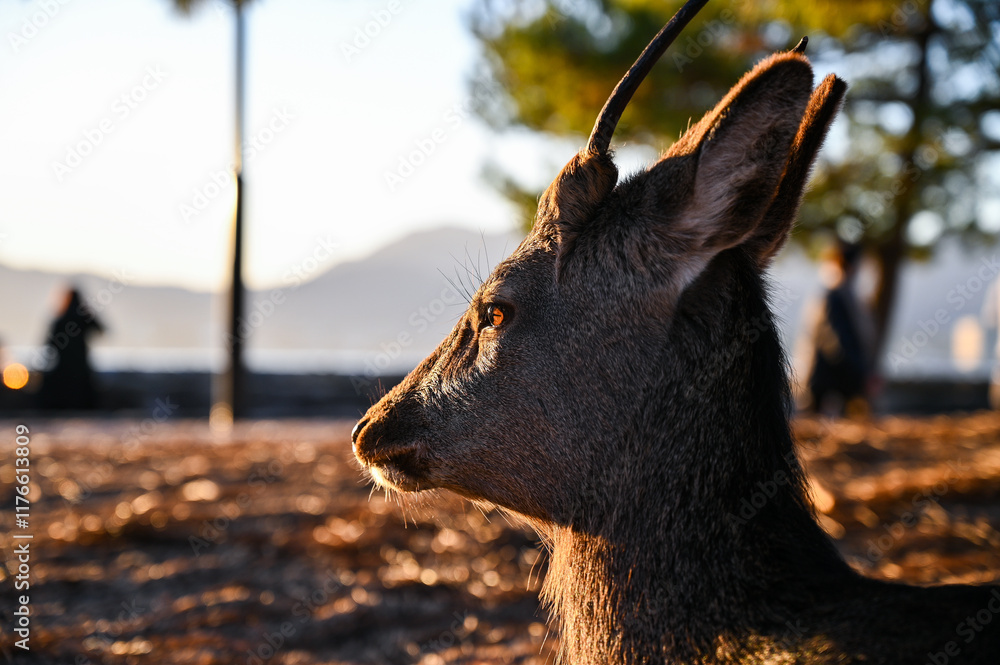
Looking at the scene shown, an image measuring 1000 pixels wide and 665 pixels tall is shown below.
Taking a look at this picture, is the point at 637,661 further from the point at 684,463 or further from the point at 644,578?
the point at 684,463

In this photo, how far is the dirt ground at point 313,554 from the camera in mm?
3279

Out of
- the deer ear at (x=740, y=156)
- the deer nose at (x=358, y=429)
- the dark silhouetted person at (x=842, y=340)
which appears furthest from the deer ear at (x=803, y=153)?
the dark silhouetted person at (x=842, y=340)

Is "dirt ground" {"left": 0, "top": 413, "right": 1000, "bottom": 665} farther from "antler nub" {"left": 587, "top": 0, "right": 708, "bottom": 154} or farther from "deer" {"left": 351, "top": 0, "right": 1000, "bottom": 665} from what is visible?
"antler nub" {"left": 587, "top": 0, "right": 708, "bottom": 154}

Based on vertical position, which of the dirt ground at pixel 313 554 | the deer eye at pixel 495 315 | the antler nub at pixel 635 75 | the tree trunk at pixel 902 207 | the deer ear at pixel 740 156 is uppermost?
the tree trunk at pixel 902 207

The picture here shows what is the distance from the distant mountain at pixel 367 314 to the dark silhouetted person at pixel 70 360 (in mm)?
250

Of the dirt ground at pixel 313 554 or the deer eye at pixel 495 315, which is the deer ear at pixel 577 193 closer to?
the deer eye at pixel 495 315

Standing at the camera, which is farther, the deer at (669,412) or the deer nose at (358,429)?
the deer nose at (358,429)

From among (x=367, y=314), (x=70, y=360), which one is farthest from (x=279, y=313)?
(x=367, y=314)

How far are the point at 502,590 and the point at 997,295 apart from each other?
8618 millimetres

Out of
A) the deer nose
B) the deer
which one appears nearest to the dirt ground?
the deer nose

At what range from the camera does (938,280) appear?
180 meters

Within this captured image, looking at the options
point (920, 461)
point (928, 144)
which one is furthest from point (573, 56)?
point (920, 461)

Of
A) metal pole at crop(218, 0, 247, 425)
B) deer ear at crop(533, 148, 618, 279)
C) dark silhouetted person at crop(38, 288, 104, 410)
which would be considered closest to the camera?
deer ear at crop(533, 148, 618, 279)

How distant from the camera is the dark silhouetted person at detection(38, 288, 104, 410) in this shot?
9867 mm
